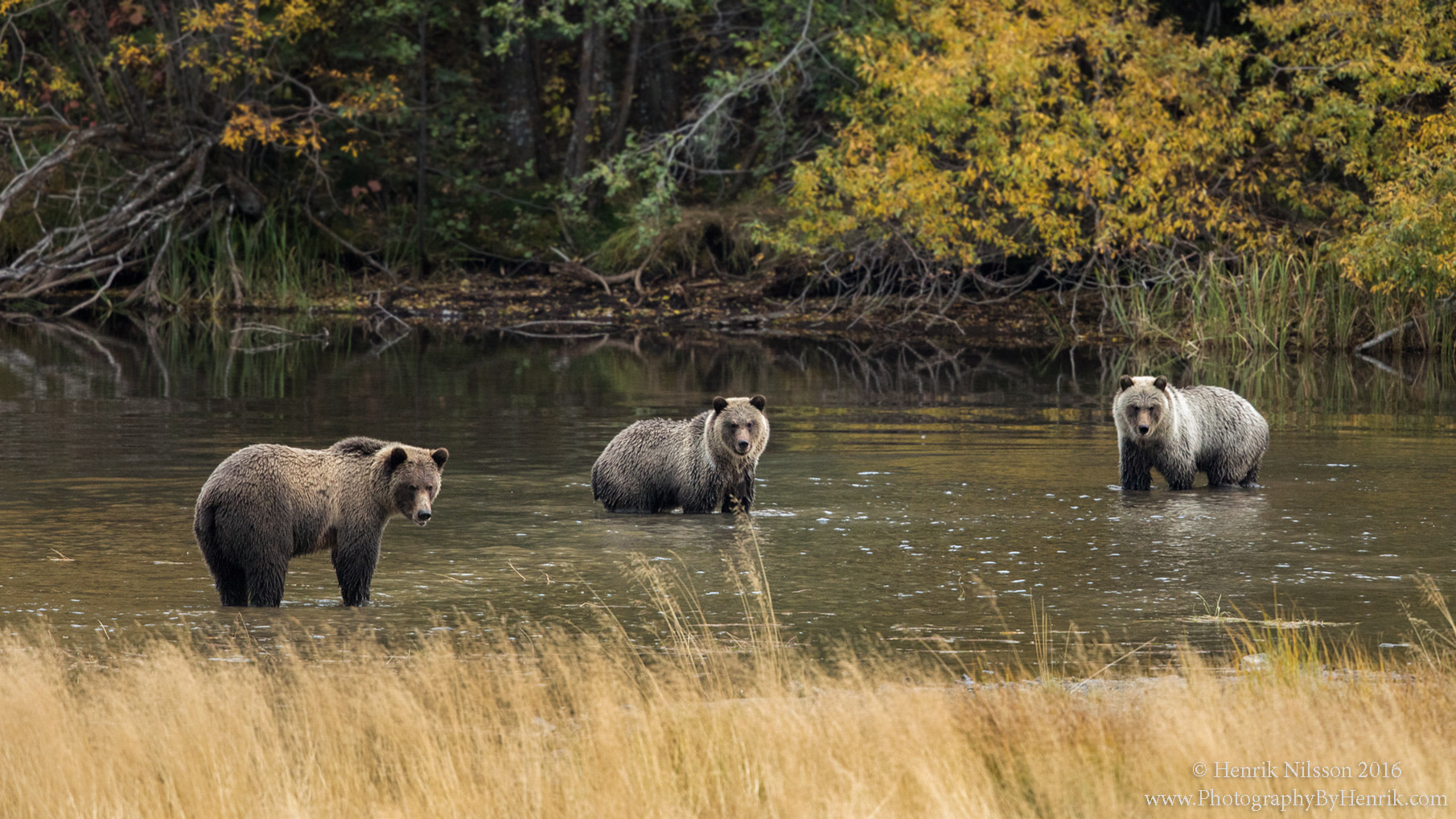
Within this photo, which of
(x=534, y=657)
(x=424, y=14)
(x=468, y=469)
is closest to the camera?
(x=534, y=657)

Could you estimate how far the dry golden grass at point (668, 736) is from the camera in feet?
19.3

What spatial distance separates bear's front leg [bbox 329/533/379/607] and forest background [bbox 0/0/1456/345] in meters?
18.2

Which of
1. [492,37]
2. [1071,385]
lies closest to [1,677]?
[1071,385]

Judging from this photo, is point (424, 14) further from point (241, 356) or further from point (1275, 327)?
point (1275, 327)

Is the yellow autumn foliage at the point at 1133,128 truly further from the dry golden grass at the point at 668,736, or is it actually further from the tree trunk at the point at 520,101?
the dry golden grass at the point at 668,736

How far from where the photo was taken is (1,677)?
23.0ft

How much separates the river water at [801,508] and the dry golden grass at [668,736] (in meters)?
1.18

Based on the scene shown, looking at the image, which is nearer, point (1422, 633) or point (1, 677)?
point (1, 677)

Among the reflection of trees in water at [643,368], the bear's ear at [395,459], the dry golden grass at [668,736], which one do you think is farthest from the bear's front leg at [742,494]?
the reflection of trees in water at [643,368]

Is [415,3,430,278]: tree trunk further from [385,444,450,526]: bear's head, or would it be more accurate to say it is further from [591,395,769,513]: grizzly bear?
[385,444,450,526]: bear's head

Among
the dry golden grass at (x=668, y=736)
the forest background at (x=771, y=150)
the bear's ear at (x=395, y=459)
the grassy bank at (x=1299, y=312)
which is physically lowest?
the dry golden grass at (x=668, y=736)

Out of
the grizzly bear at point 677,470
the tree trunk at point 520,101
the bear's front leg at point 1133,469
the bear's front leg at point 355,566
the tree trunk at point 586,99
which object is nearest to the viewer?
the bear's front leg at point 355,566

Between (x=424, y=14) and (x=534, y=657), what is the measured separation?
29.3 m

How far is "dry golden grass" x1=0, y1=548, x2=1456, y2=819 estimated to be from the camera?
5.89 metres
